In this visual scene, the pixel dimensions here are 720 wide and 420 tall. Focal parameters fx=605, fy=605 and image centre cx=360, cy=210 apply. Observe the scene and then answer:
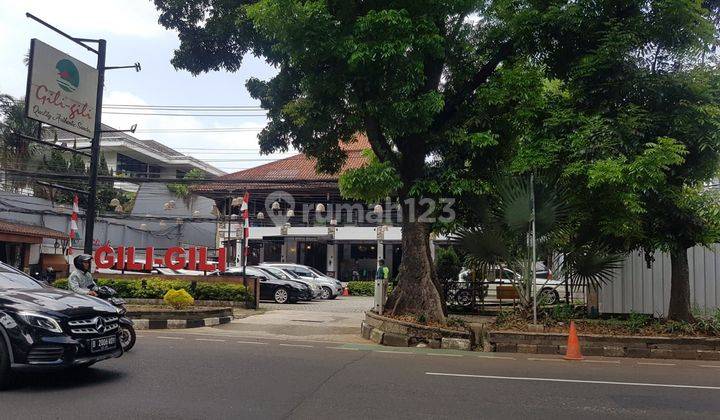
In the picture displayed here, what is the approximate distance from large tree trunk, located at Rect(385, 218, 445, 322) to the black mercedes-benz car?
287 inches

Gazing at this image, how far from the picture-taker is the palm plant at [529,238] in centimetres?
1186

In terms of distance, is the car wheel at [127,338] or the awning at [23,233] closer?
the car wheel at [127,338]

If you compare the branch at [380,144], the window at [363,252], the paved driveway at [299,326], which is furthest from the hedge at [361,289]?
the branch at [380,144]

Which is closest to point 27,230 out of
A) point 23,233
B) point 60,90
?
point 23,233

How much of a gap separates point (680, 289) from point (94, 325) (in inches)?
419

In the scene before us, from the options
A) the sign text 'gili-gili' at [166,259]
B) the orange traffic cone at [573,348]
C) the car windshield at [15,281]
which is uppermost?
the sign text 'gili-gili' at [166,259]

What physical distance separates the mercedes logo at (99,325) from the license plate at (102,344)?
0.31ft

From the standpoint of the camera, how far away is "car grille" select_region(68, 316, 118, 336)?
658cm

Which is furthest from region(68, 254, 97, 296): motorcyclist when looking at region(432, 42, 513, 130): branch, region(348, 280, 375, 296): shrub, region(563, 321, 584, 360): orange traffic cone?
region(348, 280, 375, 296): shrub

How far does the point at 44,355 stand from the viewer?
6.28 meters

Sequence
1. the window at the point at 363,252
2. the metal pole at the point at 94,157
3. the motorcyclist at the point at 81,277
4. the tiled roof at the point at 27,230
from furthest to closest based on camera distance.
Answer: the window at the point at 363,252 → the tiled roof at the point at 27,230 → the metal pole at the point at 94,157 → the motorcyclist at the point at 81,277

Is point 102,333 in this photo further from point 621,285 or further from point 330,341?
point 621,285

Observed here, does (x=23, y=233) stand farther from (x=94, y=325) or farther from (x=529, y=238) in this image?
(x=529, y=238)

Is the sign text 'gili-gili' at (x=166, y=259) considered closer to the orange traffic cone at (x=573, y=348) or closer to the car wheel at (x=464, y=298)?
the car wheel at (x=464, y=298)
